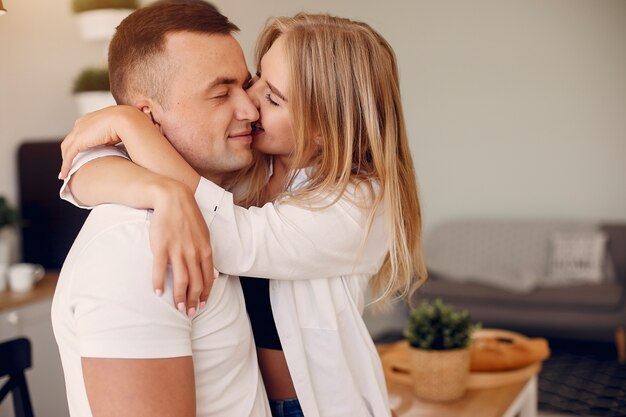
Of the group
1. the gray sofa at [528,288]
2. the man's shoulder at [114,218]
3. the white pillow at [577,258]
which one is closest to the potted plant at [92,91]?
the man's shoulder at [114,218]

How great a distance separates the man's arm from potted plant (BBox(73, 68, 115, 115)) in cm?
259

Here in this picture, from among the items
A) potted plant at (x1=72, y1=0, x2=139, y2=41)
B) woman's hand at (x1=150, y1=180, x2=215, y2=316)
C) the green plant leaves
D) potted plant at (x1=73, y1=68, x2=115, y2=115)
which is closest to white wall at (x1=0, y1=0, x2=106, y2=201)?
potted plant at (x1=73, y1=68, x2=115, y2=115)

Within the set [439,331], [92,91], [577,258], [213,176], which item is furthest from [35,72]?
[577,258]

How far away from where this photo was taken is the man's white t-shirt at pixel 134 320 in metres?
0.96

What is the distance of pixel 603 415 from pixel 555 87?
2.83 m

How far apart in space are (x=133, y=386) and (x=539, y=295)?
4337 millimetres

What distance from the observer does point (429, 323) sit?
2.31 m

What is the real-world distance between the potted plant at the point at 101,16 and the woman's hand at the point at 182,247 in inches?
94.1

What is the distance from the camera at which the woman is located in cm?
135

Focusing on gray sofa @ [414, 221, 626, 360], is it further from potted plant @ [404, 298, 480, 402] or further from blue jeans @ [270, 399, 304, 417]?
blue jeans @ [270, 399, 304, 417]

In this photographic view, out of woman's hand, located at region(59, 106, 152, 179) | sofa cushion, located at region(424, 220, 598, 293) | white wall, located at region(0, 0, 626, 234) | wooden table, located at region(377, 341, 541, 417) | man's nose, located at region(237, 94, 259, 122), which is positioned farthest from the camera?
white wall, located at region(0, 0, 626, 234)

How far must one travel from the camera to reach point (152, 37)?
127 cm

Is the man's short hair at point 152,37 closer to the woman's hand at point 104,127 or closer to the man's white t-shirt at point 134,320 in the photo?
the woman's hand at point 104,127

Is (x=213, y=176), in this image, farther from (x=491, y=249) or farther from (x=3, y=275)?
(x=491, y=249)
